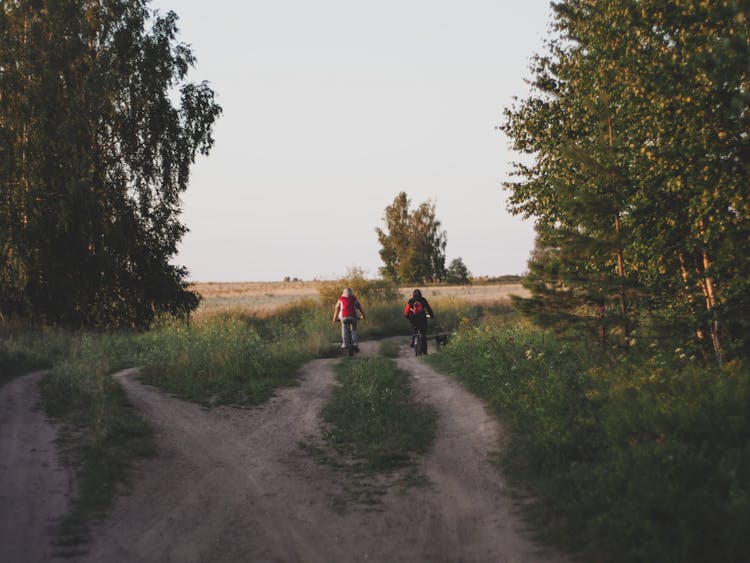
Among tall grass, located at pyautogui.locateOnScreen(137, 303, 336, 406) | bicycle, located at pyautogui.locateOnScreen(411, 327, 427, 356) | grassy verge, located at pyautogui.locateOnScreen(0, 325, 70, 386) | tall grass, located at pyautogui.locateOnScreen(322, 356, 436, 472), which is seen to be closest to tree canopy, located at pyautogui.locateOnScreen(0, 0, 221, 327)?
grassy verge, located at pyautogui.locateOnScreen(0, 325, 70, 386)

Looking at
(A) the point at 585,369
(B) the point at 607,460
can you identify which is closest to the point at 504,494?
(B) the point at 607,460

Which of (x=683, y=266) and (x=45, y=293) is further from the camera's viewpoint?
(x=45, y=293)

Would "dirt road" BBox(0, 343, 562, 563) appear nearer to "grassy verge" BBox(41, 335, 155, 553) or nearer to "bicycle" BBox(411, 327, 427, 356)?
"grassy verge" BBox(41, 335, 155, 553)

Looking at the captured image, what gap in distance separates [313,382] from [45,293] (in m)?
11.8

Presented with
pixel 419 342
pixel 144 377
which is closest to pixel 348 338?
pixel 419 342

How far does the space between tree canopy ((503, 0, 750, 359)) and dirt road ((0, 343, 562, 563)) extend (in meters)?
4.79

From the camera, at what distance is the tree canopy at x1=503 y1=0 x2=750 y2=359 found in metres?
10.1

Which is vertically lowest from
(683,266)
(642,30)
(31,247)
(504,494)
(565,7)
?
(504,494)

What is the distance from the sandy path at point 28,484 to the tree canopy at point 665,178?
9.54 meters

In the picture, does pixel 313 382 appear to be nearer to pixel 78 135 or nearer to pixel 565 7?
pixel 78 135

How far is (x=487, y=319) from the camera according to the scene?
26016mm

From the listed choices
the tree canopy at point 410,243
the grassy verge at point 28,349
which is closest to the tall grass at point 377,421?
the grassy verge at point 28,349

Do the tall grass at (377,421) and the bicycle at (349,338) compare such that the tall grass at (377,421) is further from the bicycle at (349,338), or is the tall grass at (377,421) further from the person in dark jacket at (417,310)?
the bicycle at (349,338)

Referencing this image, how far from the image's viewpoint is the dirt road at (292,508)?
6.11 metres
